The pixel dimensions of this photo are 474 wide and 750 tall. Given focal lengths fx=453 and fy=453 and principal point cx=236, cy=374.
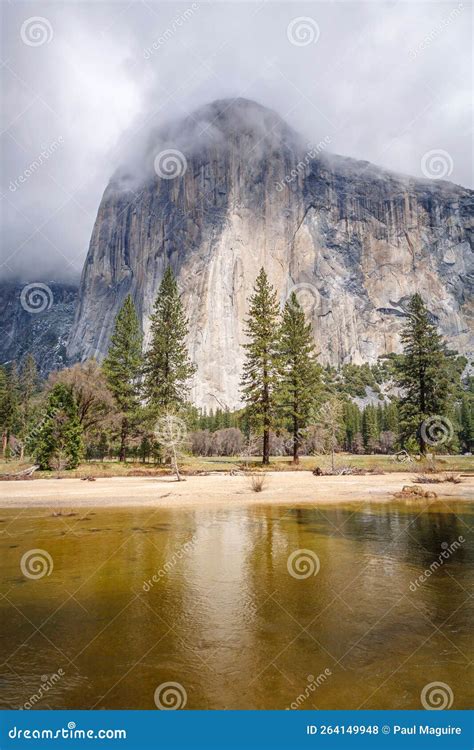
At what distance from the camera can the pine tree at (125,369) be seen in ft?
145

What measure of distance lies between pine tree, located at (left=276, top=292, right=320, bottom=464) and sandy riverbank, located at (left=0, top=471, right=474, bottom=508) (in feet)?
48.8

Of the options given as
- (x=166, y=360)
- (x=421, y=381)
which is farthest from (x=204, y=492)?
(x=421, y=381)

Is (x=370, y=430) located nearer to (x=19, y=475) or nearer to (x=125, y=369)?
(x=125, y=369)

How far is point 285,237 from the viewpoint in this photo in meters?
159

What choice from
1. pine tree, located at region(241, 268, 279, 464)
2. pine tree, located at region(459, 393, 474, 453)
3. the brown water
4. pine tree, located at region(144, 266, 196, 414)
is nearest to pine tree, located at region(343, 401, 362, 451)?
pine tree, located at region(459, 393, 474, 453)

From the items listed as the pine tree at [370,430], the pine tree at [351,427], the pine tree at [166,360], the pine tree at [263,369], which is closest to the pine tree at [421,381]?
the pine tree at [263,369]

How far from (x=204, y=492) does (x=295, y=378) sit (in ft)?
74.6

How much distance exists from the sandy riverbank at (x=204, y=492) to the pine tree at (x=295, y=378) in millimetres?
14887

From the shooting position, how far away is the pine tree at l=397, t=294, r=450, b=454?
42.2 m

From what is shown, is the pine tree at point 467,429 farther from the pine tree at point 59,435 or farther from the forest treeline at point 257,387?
the pine tree at point 59,435

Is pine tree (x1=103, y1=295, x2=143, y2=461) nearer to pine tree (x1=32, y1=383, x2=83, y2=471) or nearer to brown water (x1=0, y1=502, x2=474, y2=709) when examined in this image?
pine tree (x1=32, y1=383, x2=83, y2=471)

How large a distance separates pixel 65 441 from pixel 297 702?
32.7 meters

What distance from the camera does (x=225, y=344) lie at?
135500mm

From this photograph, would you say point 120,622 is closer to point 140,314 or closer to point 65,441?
point 65,441
